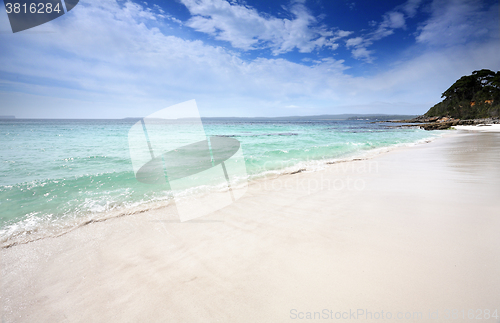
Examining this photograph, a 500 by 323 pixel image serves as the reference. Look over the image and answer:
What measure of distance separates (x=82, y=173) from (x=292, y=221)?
6.38 m

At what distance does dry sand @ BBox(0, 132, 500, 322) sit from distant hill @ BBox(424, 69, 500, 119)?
5204 cm

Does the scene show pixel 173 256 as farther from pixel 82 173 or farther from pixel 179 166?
pixel 82 173

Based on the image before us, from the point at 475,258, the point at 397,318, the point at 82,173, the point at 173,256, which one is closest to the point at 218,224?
the point at 173,256

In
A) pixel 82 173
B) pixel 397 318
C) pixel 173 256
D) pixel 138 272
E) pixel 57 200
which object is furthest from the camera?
pixel 82 173

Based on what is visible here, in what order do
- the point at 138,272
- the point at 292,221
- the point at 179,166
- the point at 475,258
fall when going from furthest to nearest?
1. the point at 179,166
2. the point at 292,221
3. the point at 138,272
4. the point at 475,258

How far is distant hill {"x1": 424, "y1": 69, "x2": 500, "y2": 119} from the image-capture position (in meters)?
36.3

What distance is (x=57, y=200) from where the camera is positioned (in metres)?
3.93

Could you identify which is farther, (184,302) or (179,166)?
(179,166)
